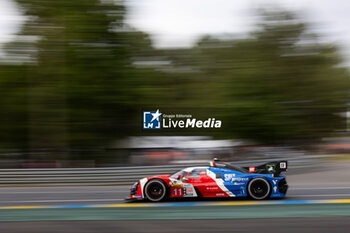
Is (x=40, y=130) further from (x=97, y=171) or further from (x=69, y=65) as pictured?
(x=97, y=171)

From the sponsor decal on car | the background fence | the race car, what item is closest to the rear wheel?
the race car

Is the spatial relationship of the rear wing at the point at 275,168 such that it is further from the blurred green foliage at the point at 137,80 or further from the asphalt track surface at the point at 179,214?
the blurred green foliage at the point at 137,80

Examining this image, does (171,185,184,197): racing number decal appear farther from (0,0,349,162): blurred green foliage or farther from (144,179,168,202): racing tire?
(0,0,349,162): blurred green foliage

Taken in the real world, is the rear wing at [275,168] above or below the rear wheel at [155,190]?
above

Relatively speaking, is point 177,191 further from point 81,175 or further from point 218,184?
point 81,175

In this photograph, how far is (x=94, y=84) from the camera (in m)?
18.9

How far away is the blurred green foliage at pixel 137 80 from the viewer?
18.9 m

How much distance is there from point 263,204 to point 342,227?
2630mm

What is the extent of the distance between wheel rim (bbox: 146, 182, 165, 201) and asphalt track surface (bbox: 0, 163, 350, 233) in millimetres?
296

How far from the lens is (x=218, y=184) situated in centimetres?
1007

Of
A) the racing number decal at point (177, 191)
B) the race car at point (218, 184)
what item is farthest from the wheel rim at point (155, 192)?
the racing number decal at point (177, 191)

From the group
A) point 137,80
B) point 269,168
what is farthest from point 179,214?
point 137,80

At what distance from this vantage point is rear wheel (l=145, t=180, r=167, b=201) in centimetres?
1016

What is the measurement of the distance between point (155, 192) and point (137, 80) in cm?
994
